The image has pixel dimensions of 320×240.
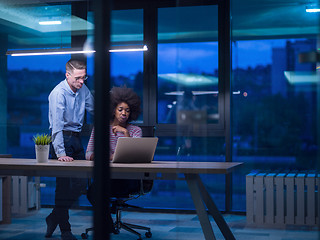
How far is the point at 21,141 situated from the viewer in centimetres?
579

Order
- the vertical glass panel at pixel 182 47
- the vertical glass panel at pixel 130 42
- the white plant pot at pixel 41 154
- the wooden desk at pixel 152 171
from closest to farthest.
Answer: the wooden desk at pixel 152 171
the white plant pot at pixel 41 154
the vertical glass panel at pixel 182 47
the vertical glass panel at pixel 130 42

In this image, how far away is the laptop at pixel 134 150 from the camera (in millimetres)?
3260

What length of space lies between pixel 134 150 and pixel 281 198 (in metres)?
2.03

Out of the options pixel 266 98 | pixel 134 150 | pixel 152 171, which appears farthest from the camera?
pixel 266 98

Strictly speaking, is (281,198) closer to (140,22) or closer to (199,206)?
(199,206)

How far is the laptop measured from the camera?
326cm

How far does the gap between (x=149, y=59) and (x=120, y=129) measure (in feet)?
5.46

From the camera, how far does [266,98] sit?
17.4 ft

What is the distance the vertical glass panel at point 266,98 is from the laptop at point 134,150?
6.67 feet

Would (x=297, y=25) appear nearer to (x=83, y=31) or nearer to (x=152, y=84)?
(x=152, y=84)

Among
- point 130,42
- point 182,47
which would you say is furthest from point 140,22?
point 182,47

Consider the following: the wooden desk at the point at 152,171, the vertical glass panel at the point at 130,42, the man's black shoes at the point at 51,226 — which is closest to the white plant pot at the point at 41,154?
the wooden desk at the point at 152,171

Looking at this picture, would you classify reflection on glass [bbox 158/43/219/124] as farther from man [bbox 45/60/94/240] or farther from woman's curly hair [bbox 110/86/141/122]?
man [bbox 45/60/94/240]

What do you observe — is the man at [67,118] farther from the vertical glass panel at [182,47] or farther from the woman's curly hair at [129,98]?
the vertical glass panel at [182,47]
